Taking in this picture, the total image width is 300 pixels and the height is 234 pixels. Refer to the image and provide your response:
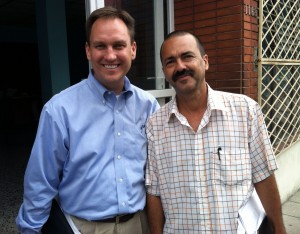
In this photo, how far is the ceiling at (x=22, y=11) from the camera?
21.4 feet

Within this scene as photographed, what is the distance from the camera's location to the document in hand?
1548mm

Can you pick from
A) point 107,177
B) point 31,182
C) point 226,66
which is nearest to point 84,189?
point 107,177

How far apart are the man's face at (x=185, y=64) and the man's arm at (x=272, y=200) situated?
62cm

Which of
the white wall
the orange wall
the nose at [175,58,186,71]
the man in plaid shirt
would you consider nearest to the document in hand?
the man in plaid shirt

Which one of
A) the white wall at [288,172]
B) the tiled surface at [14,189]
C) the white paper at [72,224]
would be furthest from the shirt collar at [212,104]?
the white wall at [288,172]

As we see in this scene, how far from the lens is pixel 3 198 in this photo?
3.93 meters

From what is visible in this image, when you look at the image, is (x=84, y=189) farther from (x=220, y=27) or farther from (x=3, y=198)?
(x=3, y=198)

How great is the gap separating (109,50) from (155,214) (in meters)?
0.91

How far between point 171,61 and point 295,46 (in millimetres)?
3014

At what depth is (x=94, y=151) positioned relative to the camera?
1503 millimetres

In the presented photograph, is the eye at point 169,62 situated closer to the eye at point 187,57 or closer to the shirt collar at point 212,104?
the eye at point 187,57

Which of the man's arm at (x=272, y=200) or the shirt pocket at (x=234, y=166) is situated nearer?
the shirt pocket at (x=234, y=166)

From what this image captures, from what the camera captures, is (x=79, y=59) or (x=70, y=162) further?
(x=79, y=59)

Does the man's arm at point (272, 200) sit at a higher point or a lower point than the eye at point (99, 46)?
lower
